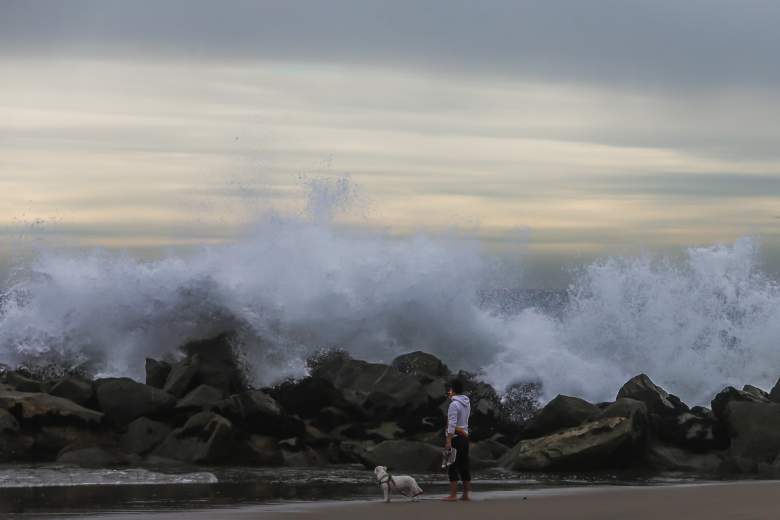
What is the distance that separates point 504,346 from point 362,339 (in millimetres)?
2730

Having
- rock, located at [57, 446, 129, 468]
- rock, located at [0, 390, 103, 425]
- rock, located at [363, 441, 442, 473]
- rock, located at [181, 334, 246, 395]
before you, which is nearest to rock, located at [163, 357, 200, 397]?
rock, located at [181, 334, 246, 395]

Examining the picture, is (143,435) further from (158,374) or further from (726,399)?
(726,399)

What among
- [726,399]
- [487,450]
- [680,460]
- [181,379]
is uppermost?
[181,379]

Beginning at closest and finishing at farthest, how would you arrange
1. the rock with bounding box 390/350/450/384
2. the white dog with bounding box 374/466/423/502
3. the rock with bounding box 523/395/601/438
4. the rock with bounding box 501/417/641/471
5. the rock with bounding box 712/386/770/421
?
the white dog with bounding box 374/466/423/502 < the rock with bounding box 501/417/641/471 < the rock with bounding box 523/395/601/438 < the rock with bounding box 712/386/770/421 < the rock with bounding box 390/350/450/384

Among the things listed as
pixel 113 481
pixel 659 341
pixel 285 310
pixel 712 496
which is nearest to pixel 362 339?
pixel 285 310

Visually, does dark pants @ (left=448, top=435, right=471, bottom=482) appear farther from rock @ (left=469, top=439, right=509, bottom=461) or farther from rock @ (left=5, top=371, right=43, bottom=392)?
rock @ (left=5, top=371, right=43, bottom=392)

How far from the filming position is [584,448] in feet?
51.4

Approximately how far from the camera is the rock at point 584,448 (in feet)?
51.4

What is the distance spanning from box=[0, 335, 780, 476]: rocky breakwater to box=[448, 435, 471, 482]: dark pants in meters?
2.88

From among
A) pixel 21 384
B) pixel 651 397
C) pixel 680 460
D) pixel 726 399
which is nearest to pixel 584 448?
pixel 680 460

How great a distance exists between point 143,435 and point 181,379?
1.60 metres

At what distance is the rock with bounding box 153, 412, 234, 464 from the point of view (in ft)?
52.0

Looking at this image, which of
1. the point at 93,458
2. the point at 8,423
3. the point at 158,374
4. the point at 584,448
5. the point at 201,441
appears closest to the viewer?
the point at 93,458

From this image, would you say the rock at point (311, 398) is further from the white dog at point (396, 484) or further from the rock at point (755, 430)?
the white dog at point (396, 484)
